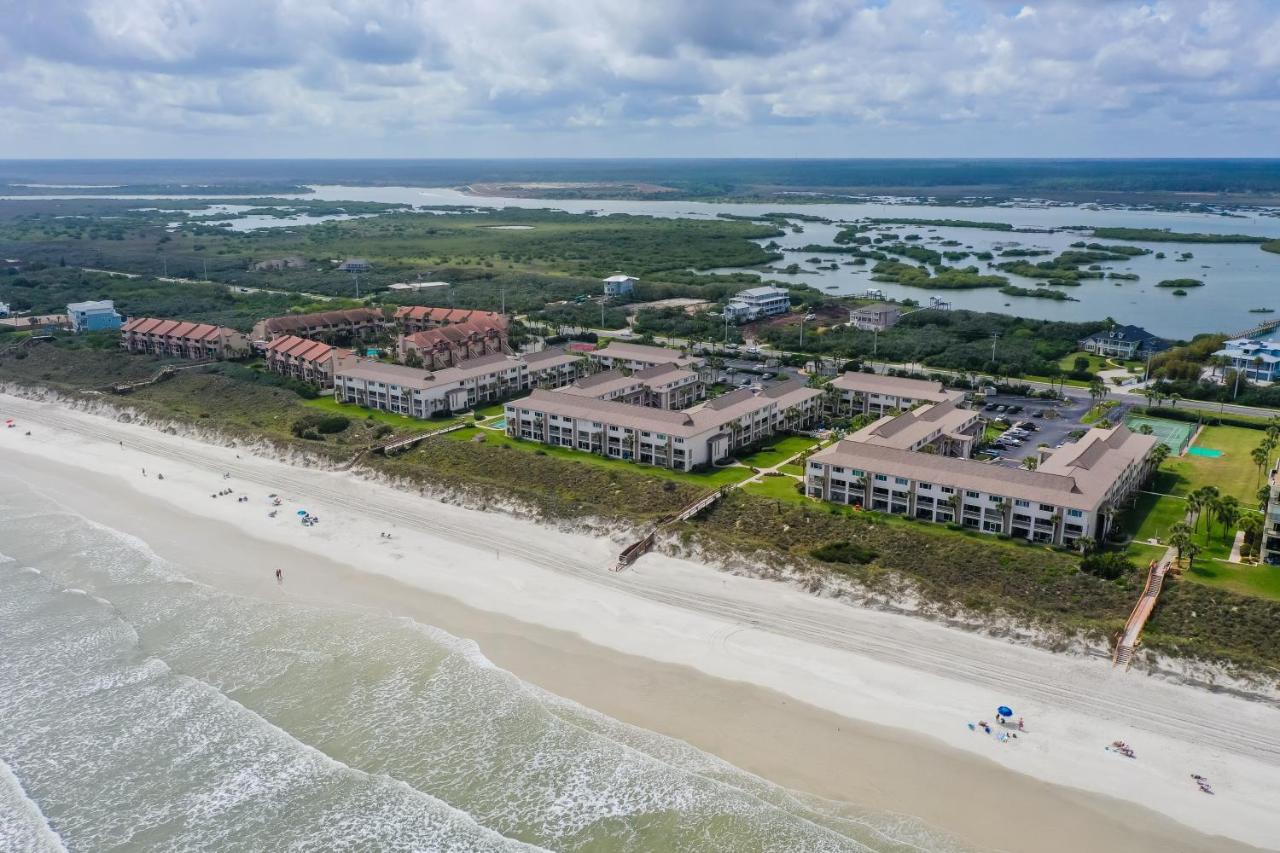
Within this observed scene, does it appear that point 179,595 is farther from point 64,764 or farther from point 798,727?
point 798,727

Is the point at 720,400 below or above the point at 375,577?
above

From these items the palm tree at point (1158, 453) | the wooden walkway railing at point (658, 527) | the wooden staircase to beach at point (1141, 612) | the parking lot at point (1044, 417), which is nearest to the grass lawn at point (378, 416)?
the wooden walkway railing at point (658, 527)

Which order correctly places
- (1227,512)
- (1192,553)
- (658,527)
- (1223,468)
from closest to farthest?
(1192,553)
(1227,512)
(658,527)
(1223,468)

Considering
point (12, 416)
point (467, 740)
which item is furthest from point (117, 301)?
point (467, 740)

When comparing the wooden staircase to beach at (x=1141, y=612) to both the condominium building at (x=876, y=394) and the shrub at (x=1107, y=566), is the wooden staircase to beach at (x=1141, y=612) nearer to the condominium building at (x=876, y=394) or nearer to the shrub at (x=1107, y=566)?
the shrub at (x=1107, y=566)

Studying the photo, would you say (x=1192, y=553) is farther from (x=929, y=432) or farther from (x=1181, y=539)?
(x=929, y=432)

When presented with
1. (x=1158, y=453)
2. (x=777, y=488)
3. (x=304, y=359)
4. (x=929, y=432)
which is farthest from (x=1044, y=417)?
(x=304, y=359)
